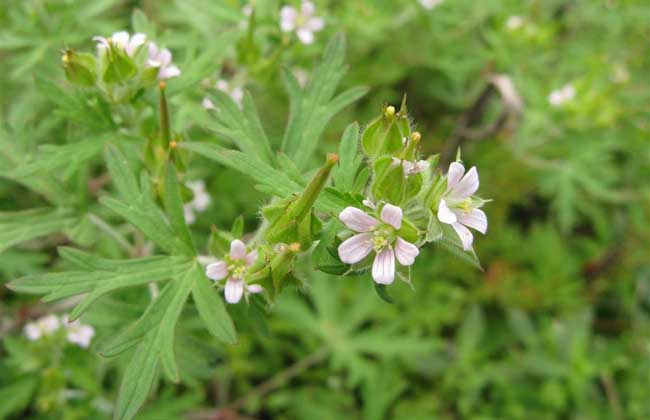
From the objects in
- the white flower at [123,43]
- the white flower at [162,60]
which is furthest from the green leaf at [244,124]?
the white flower at [123,43]

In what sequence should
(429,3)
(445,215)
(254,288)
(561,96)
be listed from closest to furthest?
(445,215), (254,288), (429,3), (561,96)

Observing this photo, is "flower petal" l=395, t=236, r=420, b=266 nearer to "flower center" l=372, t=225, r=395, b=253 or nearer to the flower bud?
"flower center" l=372, t=225, r=395, b=253

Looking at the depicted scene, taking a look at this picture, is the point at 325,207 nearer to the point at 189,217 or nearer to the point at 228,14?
the point at 189,217

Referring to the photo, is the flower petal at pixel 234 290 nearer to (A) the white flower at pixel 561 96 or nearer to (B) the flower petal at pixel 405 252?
(B) the flower petal at pixel 405 252

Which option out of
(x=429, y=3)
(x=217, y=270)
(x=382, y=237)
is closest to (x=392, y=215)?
(x=382, y=237)

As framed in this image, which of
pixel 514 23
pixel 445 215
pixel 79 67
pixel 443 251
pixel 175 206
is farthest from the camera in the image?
pixel 443 251

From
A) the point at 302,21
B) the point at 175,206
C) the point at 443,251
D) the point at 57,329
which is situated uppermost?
the point at 302,21

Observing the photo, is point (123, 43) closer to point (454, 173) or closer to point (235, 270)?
point (235, 270)

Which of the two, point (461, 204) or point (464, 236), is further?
point (461, 204)
